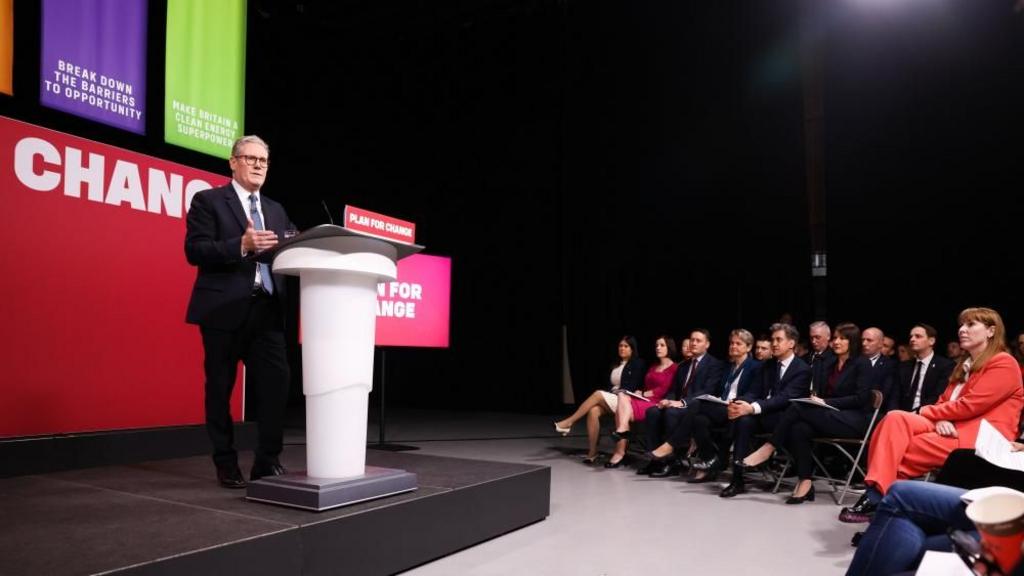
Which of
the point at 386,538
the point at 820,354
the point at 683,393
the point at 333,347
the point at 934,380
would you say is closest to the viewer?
the point at 333,347

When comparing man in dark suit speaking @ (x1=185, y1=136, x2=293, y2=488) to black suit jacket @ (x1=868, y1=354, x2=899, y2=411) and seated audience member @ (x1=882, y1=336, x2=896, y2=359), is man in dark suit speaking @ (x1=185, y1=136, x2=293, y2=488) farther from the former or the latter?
seated audience member @ (x1=882, y1=336, x2=896, y2=359)

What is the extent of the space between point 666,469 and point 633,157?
13.2 feet

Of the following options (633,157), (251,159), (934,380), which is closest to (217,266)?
(251,159)

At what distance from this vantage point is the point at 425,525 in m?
2.45

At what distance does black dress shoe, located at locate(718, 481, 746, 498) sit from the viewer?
4070 mm

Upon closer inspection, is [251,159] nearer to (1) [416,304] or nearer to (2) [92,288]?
(2) [92,288]

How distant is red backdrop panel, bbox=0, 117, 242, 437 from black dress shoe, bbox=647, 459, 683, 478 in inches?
117

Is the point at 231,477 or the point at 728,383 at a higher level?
the point at 728,383

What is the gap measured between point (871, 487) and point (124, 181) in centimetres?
402

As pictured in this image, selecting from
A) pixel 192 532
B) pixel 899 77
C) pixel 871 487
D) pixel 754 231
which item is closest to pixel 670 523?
pixel 871 487

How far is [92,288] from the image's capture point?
358 centimetres

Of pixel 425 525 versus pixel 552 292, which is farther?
pixel 552 292

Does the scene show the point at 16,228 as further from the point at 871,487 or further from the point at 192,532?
the point at 871,487

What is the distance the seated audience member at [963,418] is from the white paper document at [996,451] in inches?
29.1
